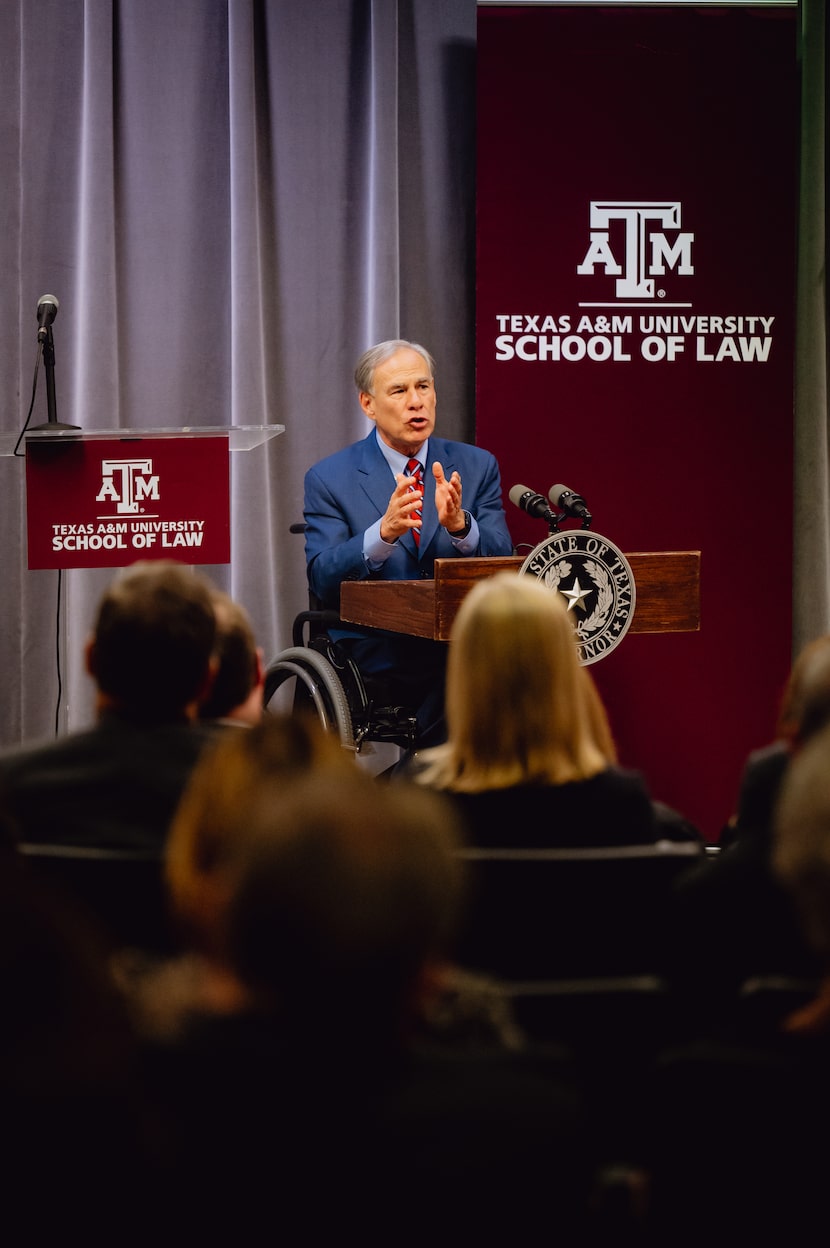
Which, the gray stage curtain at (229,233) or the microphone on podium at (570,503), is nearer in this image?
the microphone on podium at (570,503)

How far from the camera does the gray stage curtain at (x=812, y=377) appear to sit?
4.74 m

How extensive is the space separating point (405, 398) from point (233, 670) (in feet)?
7.35

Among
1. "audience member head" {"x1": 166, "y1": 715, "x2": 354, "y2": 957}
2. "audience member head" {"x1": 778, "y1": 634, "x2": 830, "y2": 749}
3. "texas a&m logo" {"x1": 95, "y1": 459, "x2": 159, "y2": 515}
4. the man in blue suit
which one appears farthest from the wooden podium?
"audience member head" {"x1": 166, "y1": 715, "x2": 354, "y2": 957}

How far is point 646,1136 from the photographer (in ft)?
3.64

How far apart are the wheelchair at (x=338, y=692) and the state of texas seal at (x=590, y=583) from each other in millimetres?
713

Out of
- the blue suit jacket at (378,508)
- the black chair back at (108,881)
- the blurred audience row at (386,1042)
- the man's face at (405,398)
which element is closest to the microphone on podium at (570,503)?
the blue suit jacket at (378,508)

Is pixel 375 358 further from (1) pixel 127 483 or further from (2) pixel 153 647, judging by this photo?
(2) pixel 153 647

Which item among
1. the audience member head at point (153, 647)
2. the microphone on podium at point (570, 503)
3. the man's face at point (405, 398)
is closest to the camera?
the audience member head at point (153, 647)

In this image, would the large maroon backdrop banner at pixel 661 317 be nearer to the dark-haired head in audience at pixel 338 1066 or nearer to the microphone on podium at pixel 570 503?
the microphone on podium at pixel 570 503

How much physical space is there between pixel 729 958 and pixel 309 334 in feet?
12.6

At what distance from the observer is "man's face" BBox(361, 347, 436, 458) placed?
4121 millimetres

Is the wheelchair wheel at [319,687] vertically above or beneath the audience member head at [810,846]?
beneath

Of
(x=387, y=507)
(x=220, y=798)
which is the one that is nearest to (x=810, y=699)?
(x=220, y=798)

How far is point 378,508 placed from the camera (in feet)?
13.4
